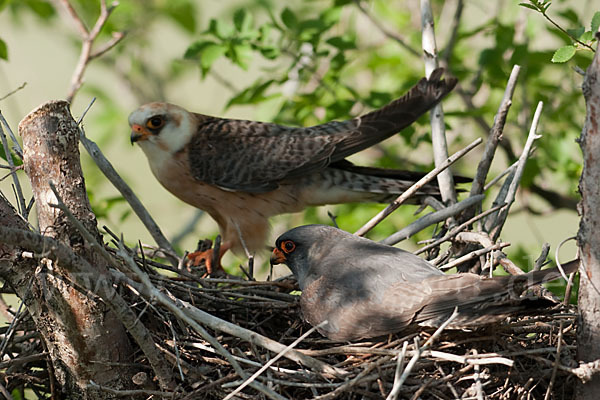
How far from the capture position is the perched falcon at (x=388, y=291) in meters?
3.38

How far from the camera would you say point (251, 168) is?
19.6 feet

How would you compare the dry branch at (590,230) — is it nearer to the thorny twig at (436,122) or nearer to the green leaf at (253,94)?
the thorny twig at (436,122)

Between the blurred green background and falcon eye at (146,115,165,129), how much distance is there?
463 mm

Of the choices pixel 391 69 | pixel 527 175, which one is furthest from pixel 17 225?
pixel 391 69

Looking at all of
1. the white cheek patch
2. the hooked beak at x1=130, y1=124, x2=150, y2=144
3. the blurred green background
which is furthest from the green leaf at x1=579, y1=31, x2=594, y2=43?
the hooked beak at x1=130, y1=124, x2=150, y2=144

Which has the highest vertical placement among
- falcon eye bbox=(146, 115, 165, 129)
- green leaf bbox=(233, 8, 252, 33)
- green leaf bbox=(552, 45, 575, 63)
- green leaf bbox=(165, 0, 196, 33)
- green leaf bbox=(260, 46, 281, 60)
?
green leaf bbox=(165, 0, 196, 33)

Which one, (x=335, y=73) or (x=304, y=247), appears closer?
(x=304, y=247)

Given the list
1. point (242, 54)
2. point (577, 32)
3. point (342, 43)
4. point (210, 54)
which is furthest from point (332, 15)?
point (577, 32)

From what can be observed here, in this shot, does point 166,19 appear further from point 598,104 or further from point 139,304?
point 598,104

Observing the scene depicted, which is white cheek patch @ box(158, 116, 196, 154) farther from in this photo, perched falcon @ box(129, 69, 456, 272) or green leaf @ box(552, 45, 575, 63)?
green leaf @ box(552, 45, 575, 63)

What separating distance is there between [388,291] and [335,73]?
2.72 metres

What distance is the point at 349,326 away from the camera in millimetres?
3701

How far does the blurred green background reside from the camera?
567 cm

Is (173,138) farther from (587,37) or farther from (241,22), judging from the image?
(587,37)
